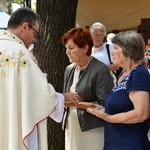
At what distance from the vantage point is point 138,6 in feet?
24.1

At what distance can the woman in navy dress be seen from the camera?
2197 mm

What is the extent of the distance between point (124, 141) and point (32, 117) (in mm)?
694

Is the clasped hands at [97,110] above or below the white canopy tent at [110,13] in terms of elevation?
below

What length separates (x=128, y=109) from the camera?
233cm

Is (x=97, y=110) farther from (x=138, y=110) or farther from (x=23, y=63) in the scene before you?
(x=23, y=63)

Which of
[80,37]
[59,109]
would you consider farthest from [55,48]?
[59,109]

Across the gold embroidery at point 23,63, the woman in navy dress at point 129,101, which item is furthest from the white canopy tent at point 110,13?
the gold embroidery at point 23,63

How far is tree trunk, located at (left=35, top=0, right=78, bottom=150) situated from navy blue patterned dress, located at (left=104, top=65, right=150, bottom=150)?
1.75 m

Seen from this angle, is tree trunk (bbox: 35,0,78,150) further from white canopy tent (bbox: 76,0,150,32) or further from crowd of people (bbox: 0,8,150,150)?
white canopy tent (bbox: 76,0,150,32)

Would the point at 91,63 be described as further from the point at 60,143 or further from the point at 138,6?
the point at 138,6

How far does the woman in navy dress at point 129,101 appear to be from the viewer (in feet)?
7.21

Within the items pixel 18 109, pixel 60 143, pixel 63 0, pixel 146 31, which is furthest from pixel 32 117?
pixel 146 31

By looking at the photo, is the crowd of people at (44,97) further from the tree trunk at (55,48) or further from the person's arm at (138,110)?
the tree trunk at (55,48)

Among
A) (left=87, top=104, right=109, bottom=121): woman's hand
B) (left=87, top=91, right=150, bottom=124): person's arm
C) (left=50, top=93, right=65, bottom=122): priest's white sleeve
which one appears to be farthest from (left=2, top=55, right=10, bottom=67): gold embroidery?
(left=87, top=91, right=150, bottom=124): person's arm
